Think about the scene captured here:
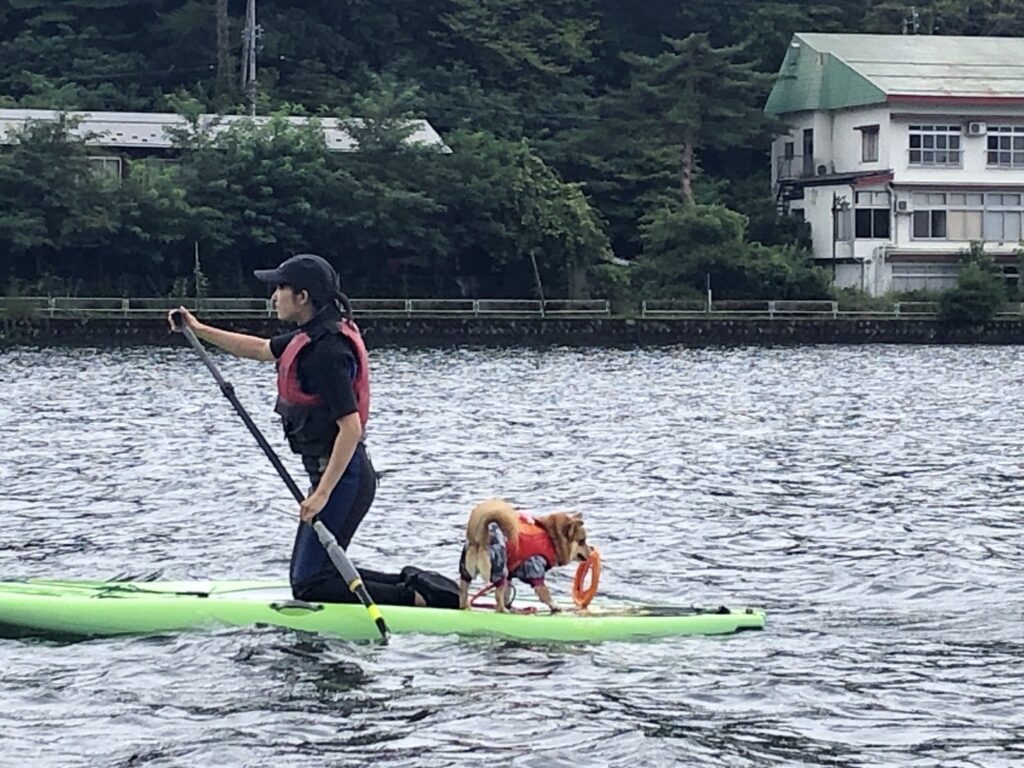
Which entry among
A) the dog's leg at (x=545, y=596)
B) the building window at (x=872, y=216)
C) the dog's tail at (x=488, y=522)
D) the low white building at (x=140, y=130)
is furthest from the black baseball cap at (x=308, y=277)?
the building window at (x=872, y=216)

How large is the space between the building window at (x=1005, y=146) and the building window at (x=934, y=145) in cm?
111

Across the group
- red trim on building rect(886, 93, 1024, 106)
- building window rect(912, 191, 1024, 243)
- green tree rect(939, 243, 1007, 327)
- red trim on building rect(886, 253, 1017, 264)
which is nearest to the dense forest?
red trim on building rect(886, 253, 1017, 264)

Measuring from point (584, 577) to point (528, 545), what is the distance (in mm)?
664

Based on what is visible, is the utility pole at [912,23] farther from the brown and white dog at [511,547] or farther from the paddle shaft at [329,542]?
the paddle shaft at [329,542]

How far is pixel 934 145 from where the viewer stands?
60906 mm

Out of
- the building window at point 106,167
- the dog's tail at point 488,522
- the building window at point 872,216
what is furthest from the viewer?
the building window at point 872,216

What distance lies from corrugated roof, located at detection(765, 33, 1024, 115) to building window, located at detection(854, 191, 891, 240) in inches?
118

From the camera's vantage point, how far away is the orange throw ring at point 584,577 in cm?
1091

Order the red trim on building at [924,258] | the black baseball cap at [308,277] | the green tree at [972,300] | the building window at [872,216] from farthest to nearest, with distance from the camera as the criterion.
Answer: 1. the building window at [872,216]
2. the red trim on building at [924,258]
3. the green tree at [972,300]
4. the black baseball cap at [308,277]

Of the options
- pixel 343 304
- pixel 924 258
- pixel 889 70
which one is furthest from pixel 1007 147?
pixel 343 304

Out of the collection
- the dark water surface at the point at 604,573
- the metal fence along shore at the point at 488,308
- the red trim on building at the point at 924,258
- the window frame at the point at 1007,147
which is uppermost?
the window frame at the point at 1007,147

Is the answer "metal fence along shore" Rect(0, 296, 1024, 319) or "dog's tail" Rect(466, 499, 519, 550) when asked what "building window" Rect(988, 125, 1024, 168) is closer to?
"metal fence along shore" Rect(0, 296, 1024, 319)

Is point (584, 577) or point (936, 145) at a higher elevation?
point (936, 145)

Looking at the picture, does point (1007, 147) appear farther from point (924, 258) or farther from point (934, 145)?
point (924, 258)
